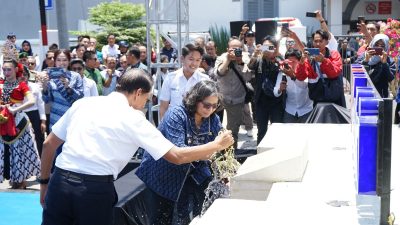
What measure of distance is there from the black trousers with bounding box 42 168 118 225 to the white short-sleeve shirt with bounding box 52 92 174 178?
0.07m

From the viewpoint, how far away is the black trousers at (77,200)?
146 inches

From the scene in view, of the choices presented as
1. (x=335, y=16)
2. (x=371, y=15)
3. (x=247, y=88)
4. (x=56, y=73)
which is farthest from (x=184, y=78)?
(x=371, y=15)

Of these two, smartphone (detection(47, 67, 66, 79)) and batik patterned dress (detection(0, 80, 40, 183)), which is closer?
Result: smartphone (detection(47, 67, 66, 79))

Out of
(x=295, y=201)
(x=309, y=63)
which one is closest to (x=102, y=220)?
(x=295, y=201)

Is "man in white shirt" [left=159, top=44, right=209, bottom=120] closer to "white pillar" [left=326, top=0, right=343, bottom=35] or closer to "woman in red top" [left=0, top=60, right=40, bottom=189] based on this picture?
"woman in red top" [left=0, top=60, right=40, bottom=189]

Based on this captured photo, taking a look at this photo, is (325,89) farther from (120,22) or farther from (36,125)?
(120,22)

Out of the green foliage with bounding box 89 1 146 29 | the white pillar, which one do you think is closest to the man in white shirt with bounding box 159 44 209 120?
the green foliage with bounding box 89 1 146 29

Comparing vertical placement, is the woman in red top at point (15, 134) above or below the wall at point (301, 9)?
below

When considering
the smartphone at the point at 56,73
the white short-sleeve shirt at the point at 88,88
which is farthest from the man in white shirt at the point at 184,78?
the smartphone at the point at 56,73

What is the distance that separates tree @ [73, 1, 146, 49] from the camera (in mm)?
21516

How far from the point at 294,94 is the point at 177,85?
71.0 inches

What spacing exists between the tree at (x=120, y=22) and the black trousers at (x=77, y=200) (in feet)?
58.4

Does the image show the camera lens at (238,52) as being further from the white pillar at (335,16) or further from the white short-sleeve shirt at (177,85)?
the white pillar at (335,16)

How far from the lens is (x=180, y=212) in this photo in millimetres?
4469
